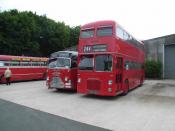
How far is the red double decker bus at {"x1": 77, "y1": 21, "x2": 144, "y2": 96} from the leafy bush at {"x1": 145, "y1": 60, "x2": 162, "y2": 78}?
17.1 meters

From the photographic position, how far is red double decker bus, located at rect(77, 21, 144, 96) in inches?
512

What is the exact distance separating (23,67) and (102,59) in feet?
43.3

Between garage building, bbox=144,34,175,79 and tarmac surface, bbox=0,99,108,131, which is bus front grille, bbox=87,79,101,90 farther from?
garage building, bbox=144,34,175,79


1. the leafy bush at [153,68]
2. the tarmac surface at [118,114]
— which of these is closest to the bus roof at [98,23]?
the tarmac surface at [118,114]

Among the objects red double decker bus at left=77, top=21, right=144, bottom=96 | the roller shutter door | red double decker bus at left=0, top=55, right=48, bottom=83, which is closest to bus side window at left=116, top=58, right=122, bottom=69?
red double decker bus at left=77, top=21, right=144, bottom=96

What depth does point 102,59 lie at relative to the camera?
13.2 m

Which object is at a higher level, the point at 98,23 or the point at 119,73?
the point at 98,23

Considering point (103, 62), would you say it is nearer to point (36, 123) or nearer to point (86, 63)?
point (86, 63)

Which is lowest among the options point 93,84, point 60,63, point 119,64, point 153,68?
point 93,84

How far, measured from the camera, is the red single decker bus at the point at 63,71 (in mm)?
15692

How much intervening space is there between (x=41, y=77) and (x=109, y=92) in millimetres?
15541

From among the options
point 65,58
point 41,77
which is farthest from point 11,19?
point 65,58

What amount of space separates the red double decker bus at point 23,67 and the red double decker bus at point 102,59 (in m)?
10.7

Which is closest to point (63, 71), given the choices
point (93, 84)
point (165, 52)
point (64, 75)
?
point (64, 75)
